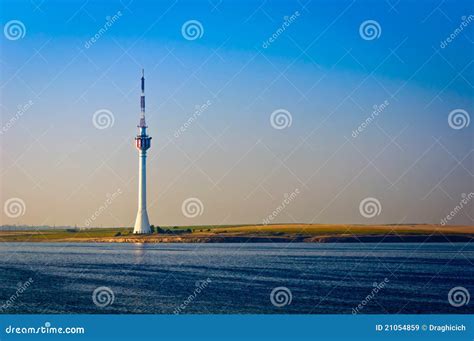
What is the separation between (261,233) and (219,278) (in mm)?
90443

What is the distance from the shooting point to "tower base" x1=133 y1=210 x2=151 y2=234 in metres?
127

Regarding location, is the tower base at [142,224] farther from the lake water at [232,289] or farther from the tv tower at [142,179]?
the lake water at [232,289]

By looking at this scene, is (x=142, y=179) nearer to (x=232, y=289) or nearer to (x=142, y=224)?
(x=142, y=224)

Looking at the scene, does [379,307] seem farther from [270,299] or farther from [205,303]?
[205,303]

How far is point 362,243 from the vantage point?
12975 cm

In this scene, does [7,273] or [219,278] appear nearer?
[219,278]

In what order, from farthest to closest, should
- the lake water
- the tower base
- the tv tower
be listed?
the tower base < the tv tower < the lake water

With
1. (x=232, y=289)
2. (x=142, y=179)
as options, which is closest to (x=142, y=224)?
(x=142, y=179)

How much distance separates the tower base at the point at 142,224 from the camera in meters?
127

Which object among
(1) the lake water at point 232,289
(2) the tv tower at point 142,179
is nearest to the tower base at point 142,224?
(2) the tv tower at point 142,179

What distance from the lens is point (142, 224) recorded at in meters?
130

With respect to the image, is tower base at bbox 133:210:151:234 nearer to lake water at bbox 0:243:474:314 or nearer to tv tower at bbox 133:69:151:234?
tv tower at bbox 133:69:151:234

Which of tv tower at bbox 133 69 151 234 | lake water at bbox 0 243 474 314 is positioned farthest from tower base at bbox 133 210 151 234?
lake water at bbox 0 243 474 314
